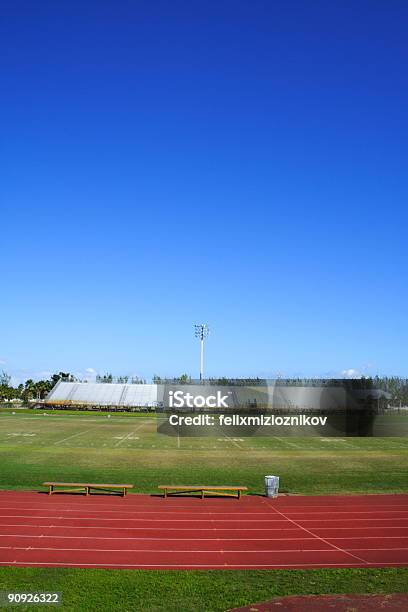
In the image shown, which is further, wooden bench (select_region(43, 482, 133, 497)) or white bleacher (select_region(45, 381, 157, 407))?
white bleacher (select_region(45, 381, 157, 407))

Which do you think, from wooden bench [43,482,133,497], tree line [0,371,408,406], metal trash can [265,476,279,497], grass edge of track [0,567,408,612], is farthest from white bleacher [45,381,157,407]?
grass edge of track [0,567,408,612]

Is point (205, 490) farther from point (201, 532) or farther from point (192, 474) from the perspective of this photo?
point (201, 532)

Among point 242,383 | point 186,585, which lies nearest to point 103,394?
point 242,383

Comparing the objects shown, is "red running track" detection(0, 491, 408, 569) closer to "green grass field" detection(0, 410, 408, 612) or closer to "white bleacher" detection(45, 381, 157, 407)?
"green grass field" detection(0, 410, 408, 612)

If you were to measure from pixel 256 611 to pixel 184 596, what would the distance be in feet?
6.07

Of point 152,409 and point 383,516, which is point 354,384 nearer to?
point 152,409

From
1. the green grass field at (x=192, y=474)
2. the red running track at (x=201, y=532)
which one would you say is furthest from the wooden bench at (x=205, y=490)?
the green grass field at (x=192, y=474)

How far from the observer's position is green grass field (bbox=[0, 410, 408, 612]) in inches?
535

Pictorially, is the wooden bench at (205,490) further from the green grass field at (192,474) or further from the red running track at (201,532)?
the green grass field at (192,474)

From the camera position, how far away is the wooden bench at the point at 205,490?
2545 centimetres

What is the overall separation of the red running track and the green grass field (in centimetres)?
117

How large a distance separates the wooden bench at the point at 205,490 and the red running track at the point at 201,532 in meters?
0.50

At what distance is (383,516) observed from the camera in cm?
2247

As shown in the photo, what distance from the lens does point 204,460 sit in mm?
39469
